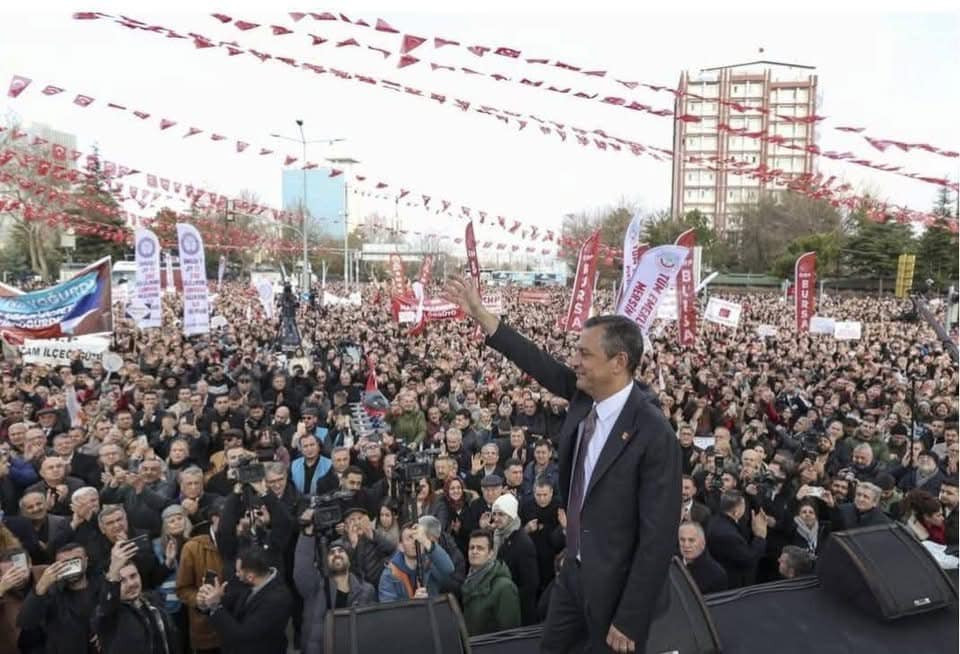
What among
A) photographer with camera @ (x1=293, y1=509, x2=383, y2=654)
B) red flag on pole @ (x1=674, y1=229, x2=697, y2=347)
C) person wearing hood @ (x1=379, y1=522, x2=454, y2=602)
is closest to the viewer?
photographer with camera @ (x1=293, y1=509, x2=383, y2=654)

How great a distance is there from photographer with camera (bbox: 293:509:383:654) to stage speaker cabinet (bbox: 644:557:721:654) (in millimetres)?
1756

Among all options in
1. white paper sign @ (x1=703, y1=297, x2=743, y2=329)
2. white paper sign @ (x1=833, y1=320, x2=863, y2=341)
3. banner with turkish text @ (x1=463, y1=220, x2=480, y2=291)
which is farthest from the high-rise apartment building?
banner with turkish text @ (x1=463, y1=220, x2=480, y2=291)

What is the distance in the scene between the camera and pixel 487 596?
14.3ft

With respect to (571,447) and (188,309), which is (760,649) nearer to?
(571,447)

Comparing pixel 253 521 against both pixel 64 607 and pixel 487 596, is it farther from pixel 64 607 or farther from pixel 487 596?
pixel 487 596

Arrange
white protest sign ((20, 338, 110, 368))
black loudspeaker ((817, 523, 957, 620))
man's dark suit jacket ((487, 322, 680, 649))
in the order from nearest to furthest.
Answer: man's dark suit jacket ((487, 322, 680, 649)), black loudspeaker ((817, 523, 957, 620)), white protest sign ((20, 338, 110, 368))

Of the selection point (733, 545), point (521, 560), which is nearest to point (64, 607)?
point (521, 560)

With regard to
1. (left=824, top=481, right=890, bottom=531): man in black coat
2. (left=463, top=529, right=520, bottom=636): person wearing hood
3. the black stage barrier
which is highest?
(left=824, top=481, right=890, bottom=531): man in black coat

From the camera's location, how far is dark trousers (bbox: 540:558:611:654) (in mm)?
2719

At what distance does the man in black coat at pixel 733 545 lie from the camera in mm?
4793

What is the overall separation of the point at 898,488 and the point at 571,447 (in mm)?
5464

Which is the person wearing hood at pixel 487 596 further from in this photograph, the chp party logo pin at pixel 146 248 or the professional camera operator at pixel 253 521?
the chp party logo pin at pixel 146 248

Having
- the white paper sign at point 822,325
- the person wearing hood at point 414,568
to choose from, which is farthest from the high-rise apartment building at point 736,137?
the person wearing hood at point 414,568

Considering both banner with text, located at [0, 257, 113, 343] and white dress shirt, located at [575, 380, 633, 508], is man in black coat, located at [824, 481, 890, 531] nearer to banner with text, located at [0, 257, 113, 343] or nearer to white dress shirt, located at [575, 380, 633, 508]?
white dress shirt, located at [575, 380, 633, 508]
